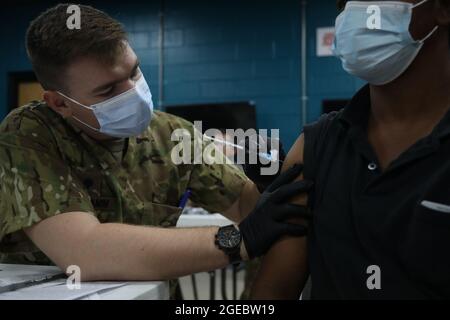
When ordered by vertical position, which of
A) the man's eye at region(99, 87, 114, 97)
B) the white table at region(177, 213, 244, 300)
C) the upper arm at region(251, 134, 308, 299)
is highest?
the man's eye at region(99, 87, 114, 97)

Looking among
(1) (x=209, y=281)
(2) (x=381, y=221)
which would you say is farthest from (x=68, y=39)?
(1) (x=209, y=281)

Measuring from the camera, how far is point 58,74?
1.47 metres

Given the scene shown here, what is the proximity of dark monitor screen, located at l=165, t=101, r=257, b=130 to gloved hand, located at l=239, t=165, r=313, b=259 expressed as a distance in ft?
13.0

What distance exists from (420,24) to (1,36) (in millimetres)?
6215

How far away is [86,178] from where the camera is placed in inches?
56.2

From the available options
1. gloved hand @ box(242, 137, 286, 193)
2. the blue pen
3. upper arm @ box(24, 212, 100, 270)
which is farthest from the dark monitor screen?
upper arm @ box(24, 212, 100, 270)

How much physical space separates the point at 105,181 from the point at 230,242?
0.51 m

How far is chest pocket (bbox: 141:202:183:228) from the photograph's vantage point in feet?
5.08

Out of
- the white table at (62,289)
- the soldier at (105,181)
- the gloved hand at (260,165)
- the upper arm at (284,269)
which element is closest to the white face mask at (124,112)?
the soldier at (105,181)

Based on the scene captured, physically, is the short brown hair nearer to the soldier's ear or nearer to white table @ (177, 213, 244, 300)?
the soldier's ear

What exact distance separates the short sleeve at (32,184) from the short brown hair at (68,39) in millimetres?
246

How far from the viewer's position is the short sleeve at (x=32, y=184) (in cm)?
120

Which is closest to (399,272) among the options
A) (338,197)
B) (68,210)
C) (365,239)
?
(365,239)

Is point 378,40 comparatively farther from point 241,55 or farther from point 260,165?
point 241,55
